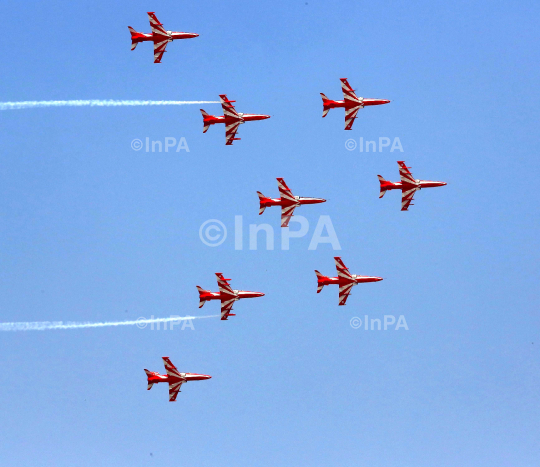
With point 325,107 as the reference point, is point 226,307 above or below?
below

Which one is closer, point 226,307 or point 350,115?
point 226,307

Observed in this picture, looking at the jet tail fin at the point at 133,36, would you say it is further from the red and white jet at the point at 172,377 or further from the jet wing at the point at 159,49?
the red and white jet at the point at 172,377

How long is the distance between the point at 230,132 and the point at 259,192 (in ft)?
31.9

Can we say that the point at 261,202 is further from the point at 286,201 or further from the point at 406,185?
the point at 406,185

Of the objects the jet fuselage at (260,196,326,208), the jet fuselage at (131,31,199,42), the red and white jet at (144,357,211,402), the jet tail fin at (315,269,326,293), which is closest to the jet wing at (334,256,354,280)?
the jet tail fin at (315,269,326,293)

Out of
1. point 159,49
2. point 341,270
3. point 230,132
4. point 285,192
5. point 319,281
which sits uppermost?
point 159,49

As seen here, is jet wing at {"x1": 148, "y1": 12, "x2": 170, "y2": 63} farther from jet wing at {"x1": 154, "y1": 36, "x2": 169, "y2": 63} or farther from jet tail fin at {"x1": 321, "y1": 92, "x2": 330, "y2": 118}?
jet tail fin at {"x1": 321, "y1": 92, "x2": 330, "y2": 118}

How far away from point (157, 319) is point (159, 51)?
36742 mm

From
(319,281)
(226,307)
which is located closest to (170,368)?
(226,307)

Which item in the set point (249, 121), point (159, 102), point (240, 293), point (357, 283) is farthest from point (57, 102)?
point (357, 283)

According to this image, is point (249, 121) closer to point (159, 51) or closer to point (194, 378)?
point (159, 51)

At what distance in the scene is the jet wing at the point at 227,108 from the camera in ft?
523

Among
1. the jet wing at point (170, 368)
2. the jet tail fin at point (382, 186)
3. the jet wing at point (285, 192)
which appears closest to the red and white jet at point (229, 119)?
the jet wing at point (285, 192)

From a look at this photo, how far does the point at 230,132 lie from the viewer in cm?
16100
